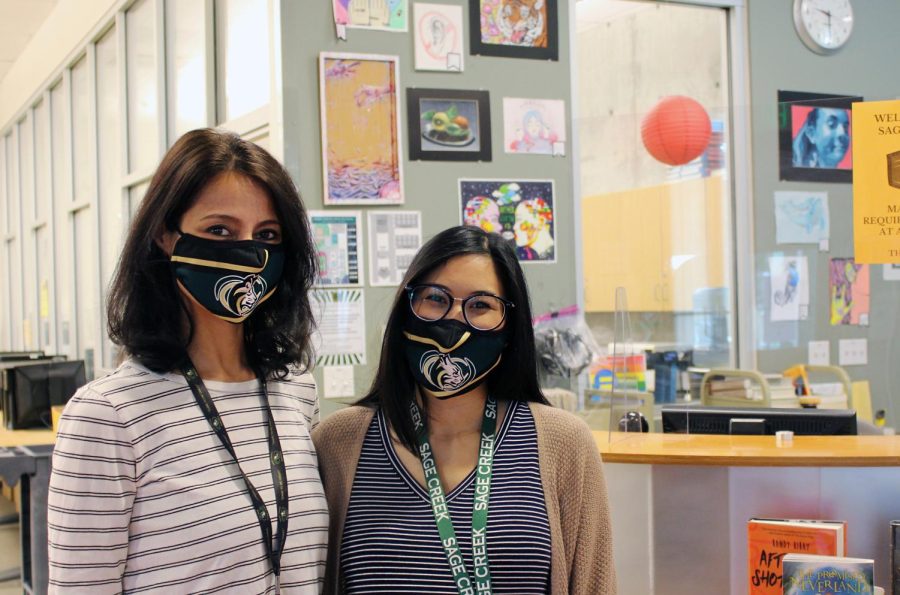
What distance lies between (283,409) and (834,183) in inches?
115

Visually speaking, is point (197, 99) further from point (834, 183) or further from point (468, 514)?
point (468, 514)

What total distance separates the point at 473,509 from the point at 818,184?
3.03m

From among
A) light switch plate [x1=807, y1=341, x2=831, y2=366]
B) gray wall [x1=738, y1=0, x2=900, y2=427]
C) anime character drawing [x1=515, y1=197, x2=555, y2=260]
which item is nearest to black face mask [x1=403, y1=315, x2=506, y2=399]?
gray wall [x1=738, y1=0, x2=900, y2=427]

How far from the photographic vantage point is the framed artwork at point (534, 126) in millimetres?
4844

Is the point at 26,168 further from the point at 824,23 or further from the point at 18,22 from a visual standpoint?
the point at 824,23

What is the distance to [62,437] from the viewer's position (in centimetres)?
139

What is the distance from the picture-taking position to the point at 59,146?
9195 mm

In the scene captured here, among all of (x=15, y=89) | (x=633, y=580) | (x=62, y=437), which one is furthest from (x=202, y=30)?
(x=15, y=89)

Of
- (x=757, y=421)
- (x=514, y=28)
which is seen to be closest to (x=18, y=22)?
(x=514, y=28)

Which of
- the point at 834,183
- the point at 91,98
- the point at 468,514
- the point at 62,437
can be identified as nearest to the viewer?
the point at 62,437

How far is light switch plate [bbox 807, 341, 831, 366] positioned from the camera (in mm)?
4305

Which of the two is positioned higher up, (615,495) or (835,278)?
(835,278)

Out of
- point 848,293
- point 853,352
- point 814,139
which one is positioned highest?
point 814,139

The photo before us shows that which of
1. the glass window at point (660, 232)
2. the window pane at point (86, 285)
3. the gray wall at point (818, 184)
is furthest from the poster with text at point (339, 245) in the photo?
the window pane at point (86, 285)
